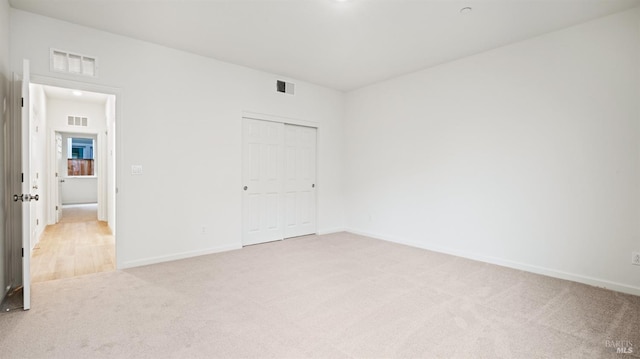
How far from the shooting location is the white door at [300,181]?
215 inches

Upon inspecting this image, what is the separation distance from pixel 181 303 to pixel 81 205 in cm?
1051

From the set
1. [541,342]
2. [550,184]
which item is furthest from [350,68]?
[541,342]

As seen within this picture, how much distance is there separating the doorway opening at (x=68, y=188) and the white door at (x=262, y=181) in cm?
183

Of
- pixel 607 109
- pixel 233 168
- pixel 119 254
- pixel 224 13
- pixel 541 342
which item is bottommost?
pixel 541 342

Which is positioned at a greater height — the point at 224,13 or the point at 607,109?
the point at 224,13

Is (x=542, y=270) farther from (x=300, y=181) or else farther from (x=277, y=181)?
(x=277, y=181)

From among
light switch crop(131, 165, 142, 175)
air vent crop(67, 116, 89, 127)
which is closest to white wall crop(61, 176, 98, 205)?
air vent crop(67, 116, 89, 127)

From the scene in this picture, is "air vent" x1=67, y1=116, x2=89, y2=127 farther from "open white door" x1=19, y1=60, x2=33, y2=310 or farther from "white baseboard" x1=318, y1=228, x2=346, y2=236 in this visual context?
"white baseboard" x1=318, y1=228, x2=346, y2=236

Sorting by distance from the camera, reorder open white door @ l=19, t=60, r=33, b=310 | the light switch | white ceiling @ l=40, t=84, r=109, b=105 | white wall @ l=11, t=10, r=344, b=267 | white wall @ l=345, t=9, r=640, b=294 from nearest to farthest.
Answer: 1. open white door @ l=19, t=60, r=33, b=310
2. white wall @ l=345, t=9, r=640, b=294
3. white wall @ l=11, t=10, r=344, b=267
4. the light switch
5. white ceiling @ l=40, t=84, r=109, b=105

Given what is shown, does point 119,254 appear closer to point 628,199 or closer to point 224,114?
point 224,114

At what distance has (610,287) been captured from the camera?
3100 millimetres

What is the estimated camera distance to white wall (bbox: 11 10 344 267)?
11.4 feet

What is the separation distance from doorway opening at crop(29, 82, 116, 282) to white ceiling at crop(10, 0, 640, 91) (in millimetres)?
1018

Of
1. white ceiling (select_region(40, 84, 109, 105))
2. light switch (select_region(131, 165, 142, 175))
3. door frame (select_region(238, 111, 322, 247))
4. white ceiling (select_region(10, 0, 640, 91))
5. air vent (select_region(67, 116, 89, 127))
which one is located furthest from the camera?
air vent (select_region(67, 116, 89, 127))
